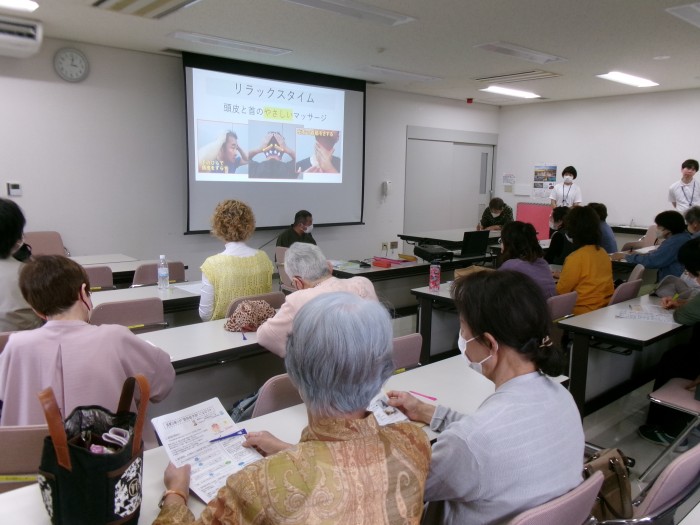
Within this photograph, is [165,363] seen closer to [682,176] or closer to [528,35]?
[528,35]

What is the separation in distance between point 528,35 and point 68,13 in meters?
4.03

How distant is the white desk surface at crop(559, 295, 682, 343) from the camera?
2.92m

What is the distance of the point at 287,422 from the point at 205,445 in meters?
0.30

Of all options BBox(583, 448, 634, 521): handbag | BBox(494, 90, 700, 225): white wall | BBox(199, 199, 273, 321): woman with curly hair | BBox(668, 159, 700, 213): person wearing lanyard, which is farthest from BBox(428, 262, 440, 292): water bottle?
BBox(494, 90, 700, 225): white wall

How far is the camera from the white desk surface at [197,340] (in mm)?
2473

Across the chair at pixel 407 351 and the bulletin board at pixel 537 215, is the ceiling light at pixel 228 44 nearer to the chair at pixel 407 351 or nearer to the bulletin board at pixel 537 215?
the chair at pixel 407 351

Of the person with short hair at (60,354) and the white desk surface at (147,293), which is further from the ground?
the person with short hair at (60,354)

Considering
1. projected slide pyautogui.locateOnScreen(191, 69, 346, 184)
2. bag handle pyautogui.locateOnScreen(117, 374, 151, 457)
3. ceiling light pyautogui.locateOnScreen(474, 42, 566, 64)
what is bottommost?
bag handle pyautogui.locateOnScreen(117, 374, 151, 457)

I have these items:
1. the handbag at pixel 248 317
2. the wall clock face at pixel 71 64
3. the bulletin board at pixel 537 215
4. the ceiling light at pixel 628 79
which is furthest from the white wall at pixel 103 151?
the bulletin board at pixel 537 215

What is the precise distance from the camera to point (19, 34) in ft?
14.9

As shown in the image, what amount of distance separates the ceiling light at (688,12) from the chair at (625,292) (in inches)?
83.9

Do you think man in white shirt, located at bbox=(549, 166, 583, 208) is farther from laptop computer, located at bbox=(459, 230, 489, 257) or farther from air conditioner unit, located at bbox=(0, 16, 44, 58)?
air conditioner unit, located at bbox=(0, 16, 44, 58)

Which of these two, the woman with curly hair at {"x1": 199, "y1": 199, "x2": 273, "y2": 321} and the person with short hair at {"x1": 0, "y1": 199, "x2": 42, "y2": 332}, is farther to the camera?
the woman with curly hair at {"x1": 199, "y1": 199, "x2": 273, "y2": 321}

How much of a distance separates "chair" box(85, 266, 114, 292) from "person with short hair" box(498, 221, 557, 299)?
2927 mm
